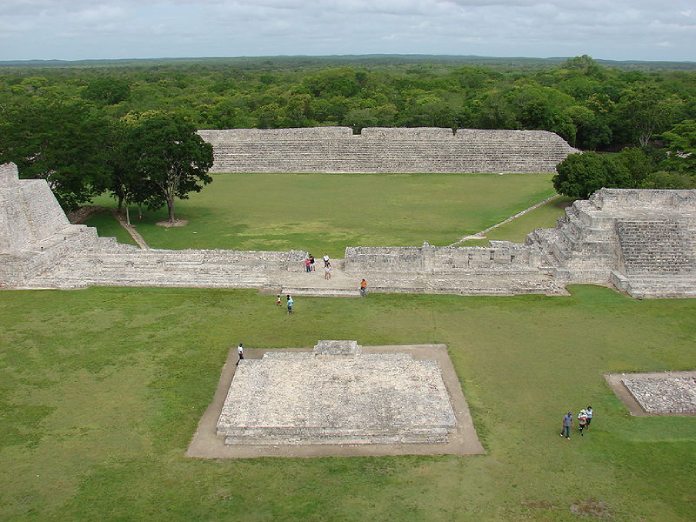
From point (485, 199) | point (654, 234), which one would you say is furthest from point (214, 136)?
point (654, 234)

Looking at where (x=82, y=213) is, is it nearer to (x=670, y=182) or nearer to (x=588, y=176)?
(x=588, y=176)

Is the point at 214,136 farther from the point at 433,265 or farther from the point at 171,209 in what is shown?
the point at 433,265

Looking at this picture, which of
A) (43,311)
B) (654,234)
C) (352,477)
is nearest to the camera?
(352,477)

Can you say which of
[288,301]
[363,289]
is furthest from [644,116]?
[288,301]

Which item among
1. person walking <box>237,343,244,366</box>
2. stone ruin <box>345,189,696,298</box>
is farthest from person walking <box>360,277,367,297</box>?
person walking <box>237,343,244,366</box>

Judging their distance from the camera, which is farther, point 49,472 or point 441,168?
point 441,168

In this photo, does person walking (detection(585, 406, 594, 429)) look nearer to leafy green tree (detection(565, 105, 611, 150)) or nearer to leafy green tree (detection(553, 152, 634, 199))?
leafy green tree (detection(553, 152, 634, 199))
